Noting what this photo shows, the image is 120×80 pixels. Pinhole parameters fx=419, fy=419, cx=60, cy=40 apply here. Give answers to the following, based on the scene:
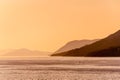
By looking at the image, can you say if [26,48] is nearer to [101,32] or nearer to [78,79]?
[101,32]

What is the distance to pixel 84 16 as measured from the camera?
20.5m

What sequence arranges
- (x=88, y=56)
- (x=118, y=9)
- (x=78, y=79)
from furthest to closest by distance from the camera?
(x=88, y=56) < (x=118, y=9) < (x=78, y=79)

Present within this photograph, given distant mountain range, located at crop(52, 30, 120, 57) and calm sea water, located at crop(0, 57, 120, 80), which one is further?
distant mountain range, located at crop(52, 30, 120, 57)

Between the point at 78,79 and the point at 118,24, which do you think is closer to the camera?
the point at 78,79

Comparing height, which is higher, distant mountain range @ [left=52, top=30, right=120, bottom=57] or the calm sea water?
distant mountain range @ [left=52, top=30, right=120, bottom=57]

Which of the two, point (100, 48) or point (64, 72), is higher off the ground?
point (100, 48)

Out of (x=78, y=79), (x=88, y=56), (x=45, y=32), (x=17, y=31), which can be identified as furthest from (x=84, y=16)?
(x=88, y=56)

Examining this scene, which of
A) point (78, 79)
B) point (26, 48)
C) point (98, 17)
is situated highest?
point (98, 17)

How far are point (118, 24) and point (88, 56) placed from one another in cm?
1799

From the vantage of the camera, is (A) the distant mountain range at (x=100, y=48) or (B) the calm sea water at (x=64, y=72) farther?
(A) the distant mountain range at (x=100, y=48)

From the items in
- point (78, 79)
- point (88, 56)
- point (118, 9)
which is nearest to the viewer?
point (78, 79)

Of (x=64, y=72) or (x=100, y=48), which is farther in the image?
(x=100, y=48)

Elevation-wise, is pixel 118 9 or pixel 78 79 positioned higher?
pixel 118 9

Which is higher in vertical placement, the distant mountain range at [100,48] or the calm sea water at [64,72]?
the distant mountain range at [100,48]
